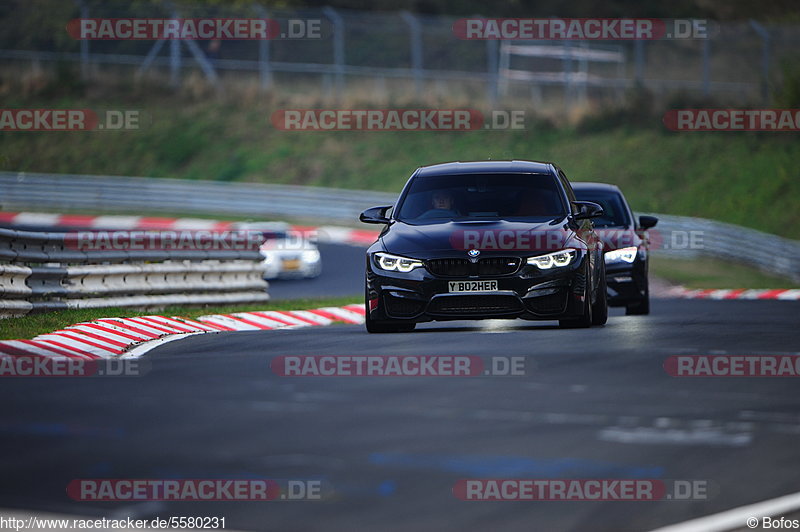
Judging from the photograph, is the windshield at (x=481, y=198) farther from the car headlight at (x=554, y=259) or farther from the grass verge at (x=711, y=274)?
the grass verge at (x=711, y=274)

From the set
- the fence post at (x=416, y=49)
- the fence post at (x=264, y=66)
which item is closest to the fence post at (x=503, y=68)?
the fence post at (x=416, y=49)

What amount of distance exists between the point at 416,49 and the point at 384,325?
3610 centimetres

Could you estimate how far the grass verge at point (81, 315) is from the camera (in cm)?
1421

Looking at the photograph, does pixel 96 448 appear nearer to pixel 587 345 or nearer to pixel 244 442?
pixel 244 442

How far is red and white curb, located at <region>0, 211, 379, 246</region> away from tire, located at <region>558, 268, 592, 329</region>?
86.2ft

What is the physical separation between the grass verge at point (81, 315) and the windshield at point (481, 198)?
3.66 m

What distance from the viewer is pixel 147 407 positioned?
338 inches

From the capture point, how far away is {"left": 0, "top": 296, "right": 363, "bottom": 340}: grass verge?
14.2 m

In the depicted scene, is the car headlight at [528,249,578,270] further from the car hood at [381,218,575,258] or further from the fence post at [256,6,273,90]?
the fence post at [256,6,273,90]

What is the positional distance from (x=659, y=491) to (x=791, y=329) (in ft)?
28.4

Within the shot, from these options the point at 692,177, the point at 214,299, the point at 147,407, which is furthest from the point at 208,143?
the point at 147,407

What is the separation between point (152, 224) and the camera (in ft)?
141

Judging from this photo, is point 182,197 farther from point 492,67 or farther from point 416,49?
point 492,67

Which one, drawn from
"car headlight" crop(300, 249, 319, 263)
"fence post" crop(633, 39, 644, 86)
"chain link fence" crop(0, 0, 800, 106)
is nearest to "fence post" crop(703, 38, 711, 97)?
"chain link fence" crop(0, 0, 800, 106)
